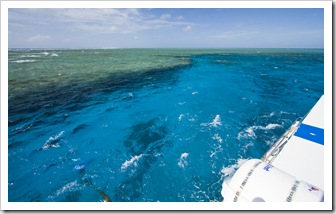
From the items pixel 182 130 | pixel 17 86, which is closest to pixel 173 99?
pixel 182 130

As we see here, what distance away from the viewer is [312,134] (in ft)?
25.6

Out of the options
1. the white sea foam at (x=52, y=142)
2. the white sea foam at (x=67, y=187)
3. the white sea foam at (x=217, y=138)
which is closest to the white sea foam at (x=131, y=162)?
the white sea foam at (x=67, y=187)

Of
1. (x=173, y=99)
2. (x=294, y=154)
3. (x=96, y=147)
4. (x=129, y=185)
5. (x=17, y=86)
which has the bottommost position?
(x=129, y=185)

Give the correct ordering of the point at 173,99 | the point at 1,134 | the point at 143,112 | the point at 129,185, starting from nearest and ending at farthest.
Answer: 1. the point at 1,134
2. the point at 129,185
3. the point at 143,112
4. the point at 173,99

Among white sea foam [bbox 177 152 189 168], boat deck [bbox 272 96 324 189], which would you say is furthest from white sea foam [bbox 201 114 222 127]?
boat deck [bbox 272 96 324 189]

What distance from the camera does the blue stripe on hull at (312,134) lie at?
7453 mm

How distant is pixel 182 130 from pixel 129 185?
19.5ft

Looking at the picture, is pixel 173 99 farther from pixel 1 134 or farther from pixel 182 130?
pixel 1 134

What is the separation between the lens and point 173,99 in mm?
19969

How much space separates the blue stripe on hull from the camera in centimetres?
745

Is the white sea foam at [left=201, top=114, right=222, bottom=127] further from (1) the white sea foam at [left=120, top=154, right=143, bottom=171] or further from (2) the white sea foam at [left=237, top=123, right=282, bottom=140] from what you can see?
(1) the white sea foam at [left=120, top=154, right=143, bottom=171]

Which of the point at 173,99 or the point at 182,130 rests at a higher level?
the point at 173,99

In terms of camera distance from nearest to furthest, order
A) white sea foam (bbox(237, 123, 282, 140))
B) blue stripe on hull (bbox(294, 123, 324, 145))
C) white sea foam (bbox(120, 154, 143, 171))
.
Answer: blue stripe on hull (bbox(294, 123, 324, 145)) < white sea foam (bbox(120, 154, 143, 171)) < white sea foam (bbox(237, 123, 282, 140))

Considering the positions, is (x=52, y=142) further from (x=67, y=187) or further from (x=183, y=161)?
(x=183, y=161)
